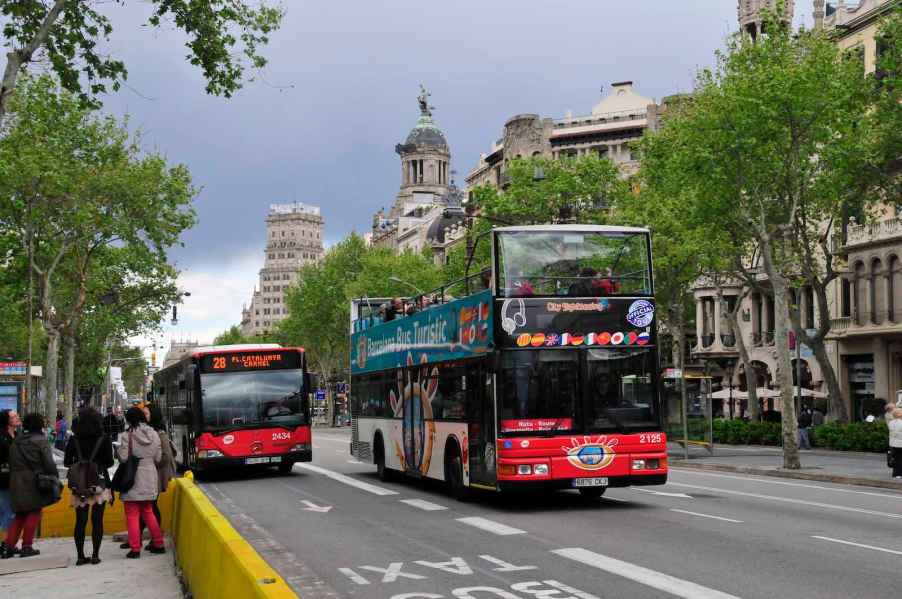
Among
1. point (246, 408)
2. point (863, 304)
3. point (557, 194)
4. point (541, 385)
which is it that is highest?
point (557, 194)

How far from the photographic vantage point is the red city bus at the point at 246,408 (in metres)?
27.4

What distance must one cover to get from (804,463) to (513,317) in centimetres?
2006

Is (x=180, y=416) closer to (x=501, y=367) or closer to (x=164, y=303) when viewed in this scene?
(x=501, y=367)

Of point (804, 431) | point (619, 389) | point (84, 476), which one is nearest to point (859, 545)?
point (619, 389)

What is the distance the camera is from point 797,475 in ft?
95.2

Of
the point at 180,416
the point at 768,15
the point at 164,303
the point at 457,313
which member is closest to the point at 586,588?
the point at 457,313

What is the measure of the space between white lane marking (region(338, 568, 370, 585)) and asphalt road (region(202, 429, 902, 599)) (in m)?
0.01

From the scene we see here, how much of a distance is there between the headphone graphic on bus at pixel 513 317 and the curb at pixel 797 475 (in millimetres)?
11166

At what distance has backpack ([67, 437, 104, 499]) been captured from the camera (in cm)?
1397

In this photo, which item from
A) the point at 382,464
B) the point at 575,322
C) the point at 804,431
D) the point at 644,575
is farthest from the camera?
the point at 804,431

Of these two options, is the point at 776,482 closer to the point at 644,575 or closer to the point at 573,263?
the point at 573,263

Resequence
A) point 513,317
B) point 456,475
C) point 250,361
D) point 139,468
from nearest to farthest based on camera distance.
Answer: point 139,468 < point 513,317 < point 456,475 < point 250,361

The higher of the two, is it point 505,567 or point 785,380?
point 785,380

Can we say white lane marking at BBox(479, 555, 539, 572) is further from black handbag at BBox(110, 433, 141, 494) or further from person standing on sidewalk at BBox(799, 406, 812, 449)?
person standing on sidewalk at BBox(799, 406, 812, 449)
